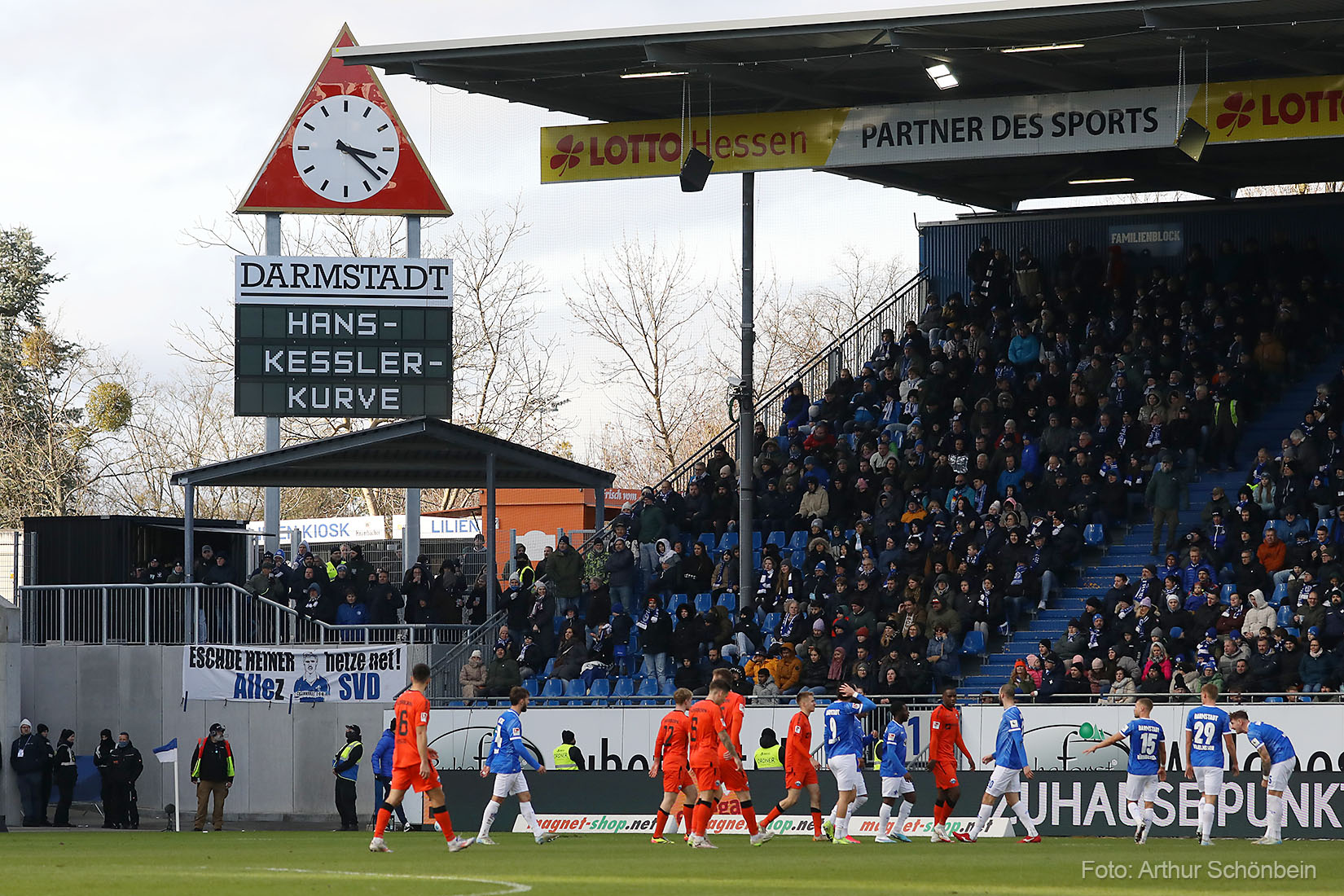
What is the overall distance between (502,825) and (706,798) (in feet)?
23.7

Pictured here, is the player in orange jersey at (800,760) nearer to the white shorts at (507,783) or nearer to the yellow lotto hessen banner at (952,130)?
the white shorts at (507,783)

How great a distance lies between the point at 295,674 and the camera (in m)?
30.3

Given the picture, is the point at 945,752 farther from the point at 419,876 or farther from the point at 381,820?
the point at 419,876

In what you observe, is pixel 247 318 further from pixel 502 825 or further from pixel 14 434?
pixel 14 434

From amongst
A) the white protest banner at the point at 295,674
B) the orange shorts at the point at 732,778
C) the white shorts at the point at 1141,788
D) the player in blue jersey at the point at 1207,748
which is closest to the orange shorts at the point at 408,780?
the orange shorts at the point at 732,778

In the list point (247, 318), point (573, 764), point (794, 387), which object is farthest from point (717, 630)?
point (247, 318)

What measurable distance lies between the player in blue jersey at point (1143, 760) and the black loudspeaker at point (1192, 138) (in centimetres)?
835

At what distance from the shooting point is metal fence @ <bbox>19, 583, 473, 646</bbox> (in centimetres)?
3100

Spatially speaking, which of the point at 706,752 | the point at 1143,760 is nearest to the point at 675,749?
the point at 706,752

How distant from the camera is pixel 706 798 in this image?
20094 millimetres

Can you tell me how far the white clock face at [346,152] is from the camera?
3475 centimetres

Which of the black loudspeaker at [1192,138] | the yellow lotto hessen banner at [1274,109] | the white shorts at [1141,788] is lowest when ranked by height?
the white shorts at [1141,788]

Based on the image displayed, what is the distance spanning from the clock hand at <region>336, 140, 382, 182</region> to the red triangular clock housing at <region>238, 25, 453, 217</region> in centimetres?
32

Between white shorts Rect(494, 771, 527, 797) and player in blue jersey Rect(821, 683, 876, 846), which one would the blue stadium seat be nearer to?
player in blue jersey Rect(821, 683, 876, 846)
